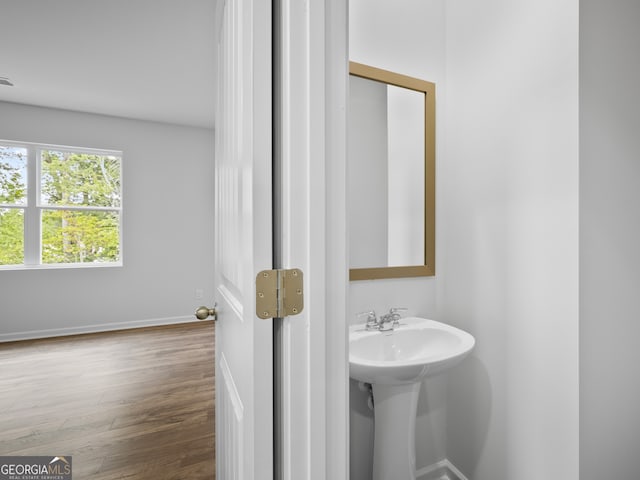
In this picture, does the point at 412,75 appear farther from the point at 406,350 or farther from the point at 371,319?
the point at 406,350

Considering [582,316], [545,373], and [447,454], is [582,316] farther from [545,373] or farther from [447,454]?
[447,454]

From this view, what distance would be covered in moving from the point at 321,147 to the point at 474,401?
148 cm

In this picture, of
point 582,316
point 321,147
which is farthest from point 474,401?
point 321,147

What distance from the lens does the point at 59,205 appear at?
401 cm

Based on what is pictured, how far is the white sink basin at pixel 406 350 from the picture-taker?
3.45 ft

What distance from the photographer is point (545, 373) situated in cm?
123

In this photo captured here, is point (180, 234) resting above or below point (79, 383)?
above

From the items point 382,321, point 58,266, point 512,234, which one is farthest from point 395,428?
point 58,266

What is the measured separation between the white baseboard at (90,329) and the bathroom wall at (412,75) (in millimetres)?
3758

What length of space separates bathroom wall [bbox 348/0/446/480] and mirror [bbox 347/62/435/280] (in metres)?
0.06

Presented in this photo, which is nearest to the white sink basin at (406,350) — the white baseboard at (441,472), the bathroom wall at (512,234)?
the bathroom wall at (512,234)

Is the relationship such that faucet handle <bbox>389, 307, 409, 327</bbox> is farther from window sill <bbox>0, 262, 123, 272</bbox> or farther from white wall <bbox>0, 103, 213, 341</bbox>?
window sill <bbox>0, 262, 123, 272</bbox>

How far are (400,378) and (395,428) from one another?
0.34 metres

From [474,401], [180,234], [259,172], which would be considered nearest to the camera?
[259,172]
